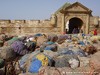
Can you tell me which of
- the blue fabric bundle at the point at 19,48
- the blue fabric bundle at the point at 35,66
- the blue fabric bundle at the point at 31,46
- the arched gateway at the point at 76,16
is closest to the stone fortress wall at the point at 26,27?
the arched gateway at the point at 76,16

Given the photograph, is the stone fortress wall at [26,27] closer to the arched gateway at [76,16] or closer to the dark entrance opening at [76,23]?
the arched gateway at [76,16]

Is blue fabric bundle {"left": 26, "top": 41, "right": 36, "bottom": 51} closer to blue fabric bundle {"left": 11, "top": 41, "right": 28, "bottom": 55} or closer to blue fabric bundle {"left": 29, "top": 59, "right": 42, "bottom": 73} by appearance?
blue fabric bundle {"left": 11, "top": 41, "right": 28, "bottom": 55}

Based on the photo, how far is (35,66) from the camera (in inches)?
268

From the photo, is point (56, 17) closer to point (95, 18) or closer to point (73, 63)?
point (95, 18)

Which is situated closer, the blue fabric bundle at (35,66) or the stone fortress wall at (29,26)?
the blue fabric bundle at (35,66)

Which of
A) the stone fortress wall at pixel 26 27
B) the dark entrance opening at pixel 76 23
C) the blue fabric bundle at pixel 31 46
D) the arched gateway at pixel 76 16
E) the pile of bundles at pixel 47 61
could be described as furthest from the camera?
the dark entrance opening at pixel 76 23

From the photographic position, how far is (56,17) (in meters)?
21.5

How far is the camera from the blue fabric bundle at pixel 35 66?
6.66m

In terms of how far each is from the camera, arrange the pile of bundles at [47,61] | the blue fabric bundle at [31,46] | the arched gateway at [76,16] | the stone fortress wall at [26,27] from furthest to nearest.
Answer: the arched gateway at [76,16] < the stone fortress wall at [26,27] < the blue fabric bundle at [31,46] < the pile of bundles at [47,61]

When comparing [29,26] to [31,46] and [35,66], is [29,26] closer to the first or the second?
[31,46]

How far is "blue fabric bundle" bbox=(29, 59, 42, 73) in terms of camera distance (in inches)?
262

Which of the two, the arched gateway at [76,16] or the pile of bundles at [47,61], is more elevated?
the arched gateway at [76,16]

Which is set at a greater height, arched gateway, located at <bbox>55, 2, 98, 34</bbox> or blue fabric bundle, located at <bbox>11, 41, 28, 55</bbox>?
arched gateway, located at <bbox>55, 2, 98, 34</bbox>

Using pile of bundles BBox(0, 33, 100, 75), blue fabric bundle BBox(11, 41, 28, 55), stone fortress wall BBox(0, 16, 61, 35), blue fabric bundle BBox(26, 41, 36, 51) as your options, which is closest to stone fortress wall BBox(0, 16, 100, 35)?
stone fortress wall BBox(0, 16, 61, 35)
